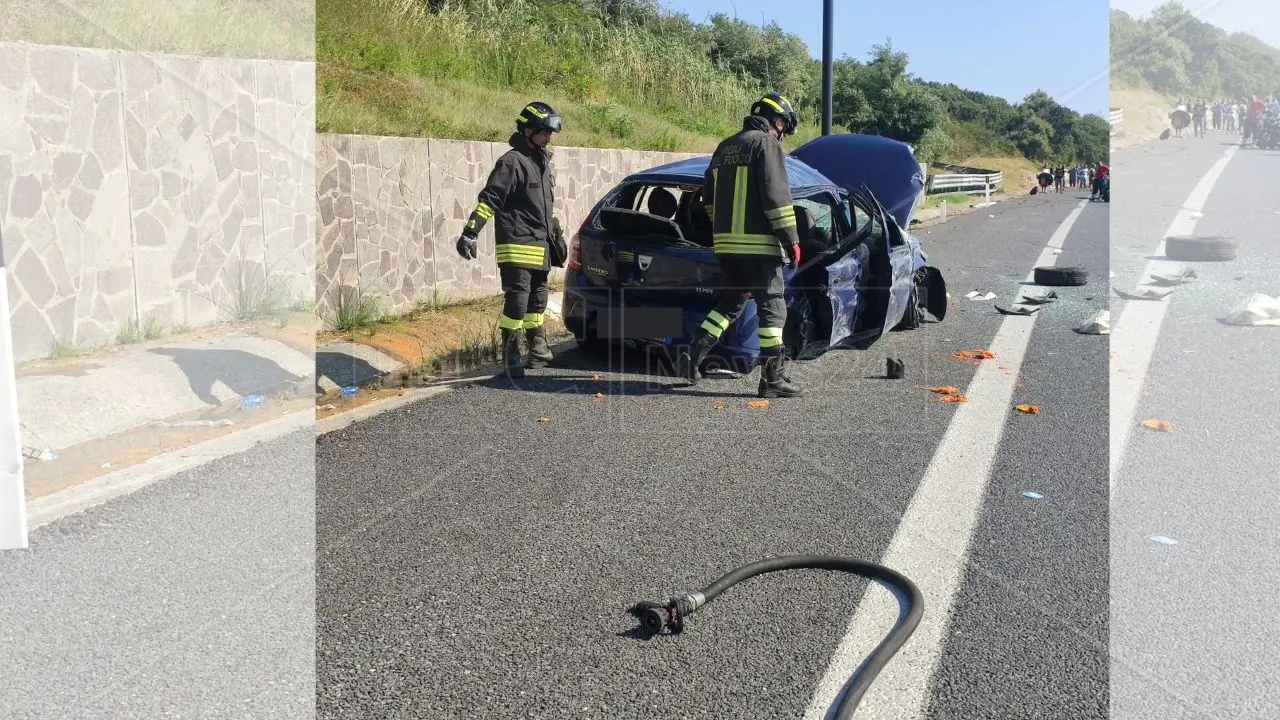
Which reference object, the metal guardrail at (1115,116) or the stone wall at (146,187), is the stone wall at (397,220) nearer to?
the stone wall at (146,187)

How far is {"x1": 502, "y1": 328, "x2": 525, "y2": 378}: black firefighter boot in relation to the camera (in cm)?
796

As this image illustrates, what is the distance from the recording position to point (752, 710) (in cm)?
318

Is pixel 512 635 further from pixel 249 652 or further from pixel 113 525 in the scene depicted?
pixel 113 525

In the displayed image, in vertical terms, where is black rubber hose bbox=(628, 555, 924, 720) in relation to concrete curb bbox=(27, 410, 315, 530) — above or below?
below

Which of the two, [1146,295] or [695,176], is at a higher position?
[695,176]

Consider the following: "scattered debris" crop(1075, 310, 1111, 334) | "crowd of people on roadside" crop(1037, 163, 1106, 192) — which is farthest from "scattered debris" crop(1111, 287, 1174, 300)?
"crowd of people on roadside" crop(1037, 163, 1106, 192)

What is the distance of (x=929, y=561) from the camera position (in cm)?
437

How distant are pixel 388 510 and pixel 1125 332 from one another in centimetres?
740

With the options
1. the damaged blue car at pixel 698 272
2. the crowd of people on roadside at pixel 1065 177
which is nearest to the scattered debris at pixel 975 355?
the damaged blue car at pixel 698 272

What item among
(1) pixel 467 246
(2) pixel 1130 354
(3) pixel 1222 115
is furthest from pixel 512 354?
(3) pixel 1222 115

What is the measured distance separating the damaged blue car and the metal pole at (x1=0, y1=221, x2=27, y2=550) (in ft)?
14.3

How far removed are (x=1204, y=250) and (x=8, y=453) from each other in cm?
1436

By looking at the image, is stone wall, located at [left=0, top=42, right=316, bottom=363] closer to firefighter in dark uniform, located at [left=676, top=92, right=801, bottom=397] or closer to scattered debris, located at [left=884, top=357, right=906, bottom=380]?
firefighter in dark uniform, located at [left=676, top=92, right=801, bottom=397]

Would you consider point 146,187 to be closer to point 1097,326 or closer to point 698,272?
point 698,272
